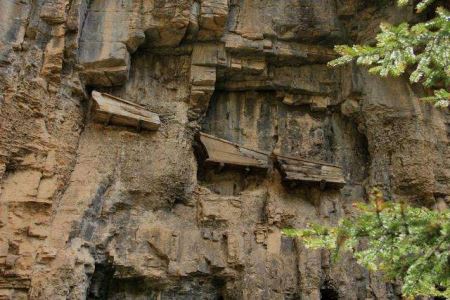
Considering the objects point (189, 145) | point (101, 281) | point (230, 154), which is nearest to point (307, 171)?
point (230, 154)

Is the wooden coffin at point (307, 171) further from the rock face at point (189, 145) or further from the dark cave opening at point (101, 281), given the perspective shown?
the dark cave opening at point (101, 281)

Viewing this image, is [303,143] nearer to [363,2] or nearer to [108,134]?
[363,2]

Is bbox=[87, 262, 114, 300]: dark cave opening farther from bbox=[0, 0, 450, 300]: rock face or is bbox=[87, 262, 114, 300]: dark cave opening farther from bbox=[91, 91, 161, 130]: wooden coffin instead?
bbox=[91, 91, 161, 130]: wooden coffin

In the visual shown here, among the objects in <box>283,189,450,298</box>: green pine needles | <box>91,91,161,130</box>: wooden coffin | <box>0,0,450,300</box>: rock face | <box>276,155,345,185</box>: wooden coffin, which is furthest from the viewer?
<box>276,155,345,185</box>: wooden coffin

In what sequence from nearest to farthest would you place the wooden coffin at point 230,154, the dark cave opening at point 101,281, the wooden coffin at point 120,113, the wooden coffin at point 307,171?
1. the dark cave opening at point 101,281
2. the wooden coffin at point 120,113
3. the wooden coffin at point 230,154
4. the wooden coffin at point 307,171

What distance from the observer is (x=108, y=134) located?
12.0 metres

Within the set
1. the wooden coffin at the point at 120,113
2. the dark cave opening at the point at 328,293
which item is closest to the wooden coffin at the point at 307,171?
the dark cave opening at the point at 328,293

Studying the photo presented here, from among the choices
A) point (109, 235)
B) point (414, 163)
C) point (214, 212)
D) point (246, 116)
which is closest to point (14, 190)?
point (109, 235)

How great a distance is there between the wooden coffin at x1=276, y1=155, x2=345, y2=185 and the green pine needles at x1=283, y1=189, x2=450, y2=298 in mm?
8957

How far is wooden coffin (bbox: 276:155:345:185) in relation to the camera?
13.0 metres

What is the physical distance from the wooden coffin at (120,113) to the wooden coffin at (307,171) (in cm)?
384

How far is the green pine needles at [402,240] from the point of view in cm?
361

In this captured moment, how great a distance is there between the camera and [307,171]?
13.1 meters

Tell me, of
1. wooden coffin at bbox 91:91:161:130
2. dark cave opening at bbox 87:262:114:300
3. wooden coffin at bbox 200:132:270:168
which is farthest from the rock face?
wooden coffin at bbox 200:132:270:168
